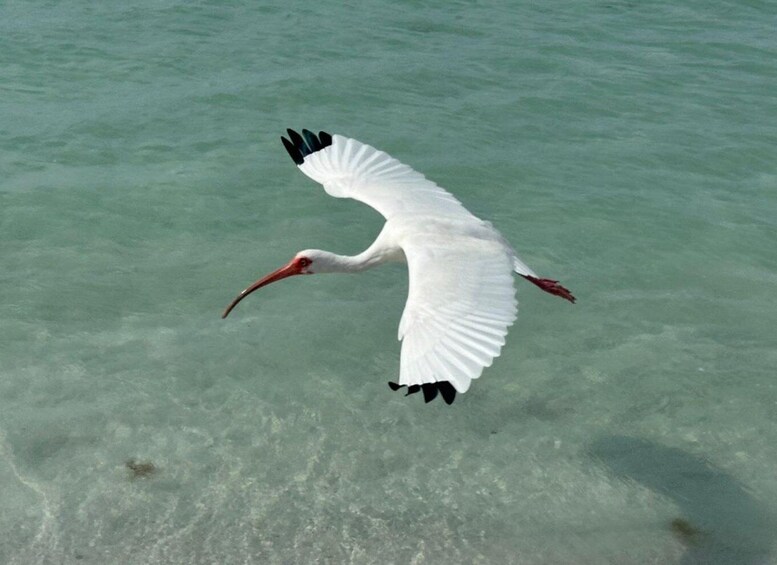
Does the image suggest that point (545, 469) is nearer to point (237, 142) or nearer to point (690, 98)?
point (237, 142)

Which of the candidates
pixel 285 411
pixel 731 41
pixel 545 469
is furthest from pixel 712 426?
pixel 731 41

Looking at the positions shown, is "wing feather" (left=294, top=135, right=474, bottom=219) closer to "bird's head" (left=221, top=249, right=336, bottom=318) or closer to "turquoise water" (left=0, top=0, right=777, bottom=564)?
"bird's head" (left=221, top=249, right=336, bottom=318)

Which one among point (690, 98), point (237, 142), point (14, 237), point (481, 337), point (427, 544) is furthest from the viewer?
point (690, 98)

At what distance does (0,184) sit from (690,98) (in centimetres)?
820

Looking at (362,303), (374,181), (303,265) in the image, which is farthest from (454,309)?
(362,303)

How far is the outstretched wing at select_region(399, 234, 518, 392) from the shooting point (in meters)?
5.84

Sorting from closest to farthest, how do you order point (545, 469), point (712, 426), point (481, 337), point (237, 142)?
point (481, 337)
point (545, 469)
point (712, 426)
point (237, 142)

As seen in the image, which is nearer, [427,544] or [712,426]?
[427,544]

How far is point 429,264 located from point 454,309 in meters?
0.65

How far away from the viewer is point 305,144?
914 centimetres

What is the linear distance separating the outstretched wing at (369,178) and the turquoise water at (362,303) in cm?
107

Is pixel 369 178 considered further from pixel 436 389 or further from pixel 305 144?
pixel 436 389

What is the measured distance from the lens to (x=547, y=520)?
6.90 m

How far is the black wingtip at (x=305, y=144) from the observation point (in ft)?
29.7
